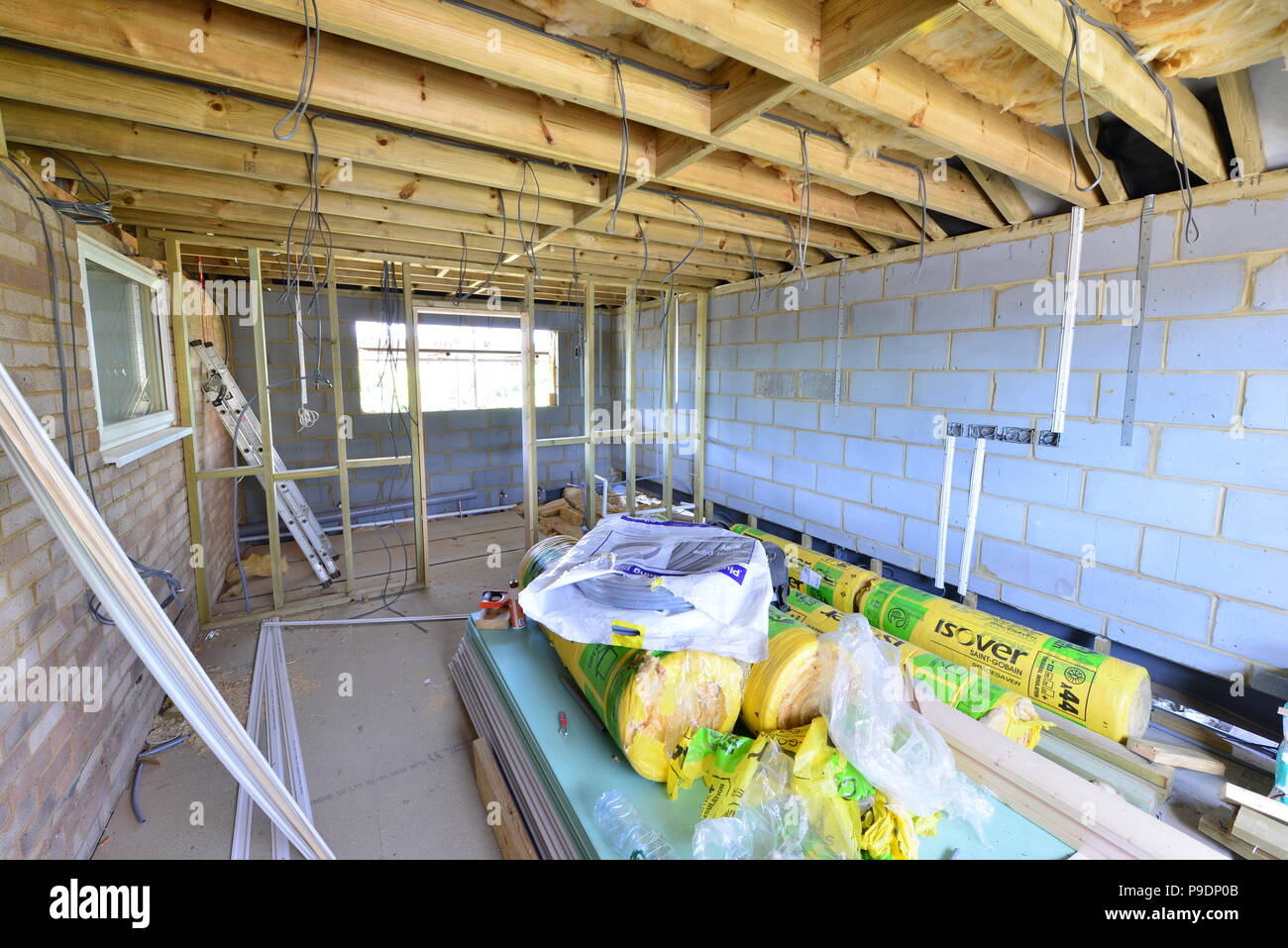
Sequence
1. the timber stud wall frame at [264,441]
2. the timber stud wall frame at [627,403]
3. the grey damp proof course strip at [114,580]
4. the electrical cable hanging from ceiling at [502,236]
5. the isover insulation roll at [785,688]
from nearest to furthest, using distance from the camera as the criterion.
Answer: the grey damp proof course strip at [114,580]
the isover insulation roll at [785,688]
the electrical cable hanging from ceiling at [502,236]
the timber stud wall frame at [264,441]
the timber stud wall frame at [627,403]

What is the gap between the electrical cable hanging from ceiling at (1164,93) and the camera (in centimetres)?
139

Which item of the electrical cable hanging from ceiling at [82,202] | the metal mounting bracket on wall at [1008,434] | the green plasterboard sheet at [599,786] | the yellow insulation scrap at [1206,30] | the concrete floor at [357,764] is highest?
the yellow insulation scrap at [1206,30]

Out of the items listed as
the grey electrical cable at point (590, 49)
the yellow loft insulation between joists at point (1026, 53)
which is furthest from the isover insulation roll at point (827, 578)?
the grey electrical cable at point (590, 49)

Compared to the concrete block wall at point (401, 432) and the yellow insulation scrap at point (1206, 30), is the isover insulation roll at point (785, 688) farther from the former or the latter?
the concrete block wall at point (401, 432)

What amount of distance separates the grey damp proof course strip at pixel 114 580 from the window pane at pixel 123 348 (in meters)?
1.53

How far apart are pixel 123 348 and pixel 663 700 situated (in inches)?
123

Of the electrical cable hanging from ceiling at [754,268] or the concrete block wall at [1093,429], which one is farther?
the electrical cable hanging from ceiling at [754,268]

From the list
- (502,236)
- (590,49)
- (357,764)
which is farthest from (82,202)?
(357,764)

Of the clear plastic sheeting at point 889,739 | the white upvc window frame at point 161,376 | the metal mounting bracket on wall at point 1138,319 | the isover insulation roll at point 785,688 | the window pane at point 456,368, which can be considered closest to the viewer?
the clear plastic sheeting at point 889,739

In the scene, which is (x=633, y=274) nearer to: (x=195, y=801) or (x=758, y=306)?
(x=758, y=306)

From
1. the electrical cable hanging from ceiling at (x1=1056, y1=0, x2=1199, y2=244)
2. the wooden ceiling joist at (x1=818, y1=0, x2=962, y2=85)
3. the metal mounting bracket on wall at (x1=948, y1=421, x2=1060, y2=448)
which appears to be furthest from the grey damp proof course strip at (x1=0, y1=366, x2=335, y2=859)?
the metal mounting bracket on wall at (x1=948, y1=421, x2=1060, y2=448)

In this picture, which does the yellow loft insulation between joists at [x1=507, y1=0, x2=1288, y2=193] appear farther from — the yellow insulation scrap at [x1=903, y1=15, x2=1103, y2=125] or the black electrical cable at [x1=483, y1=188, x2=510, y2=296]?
the black electrical cable at [x1=483, y1=188, x2=510, y2=296]
